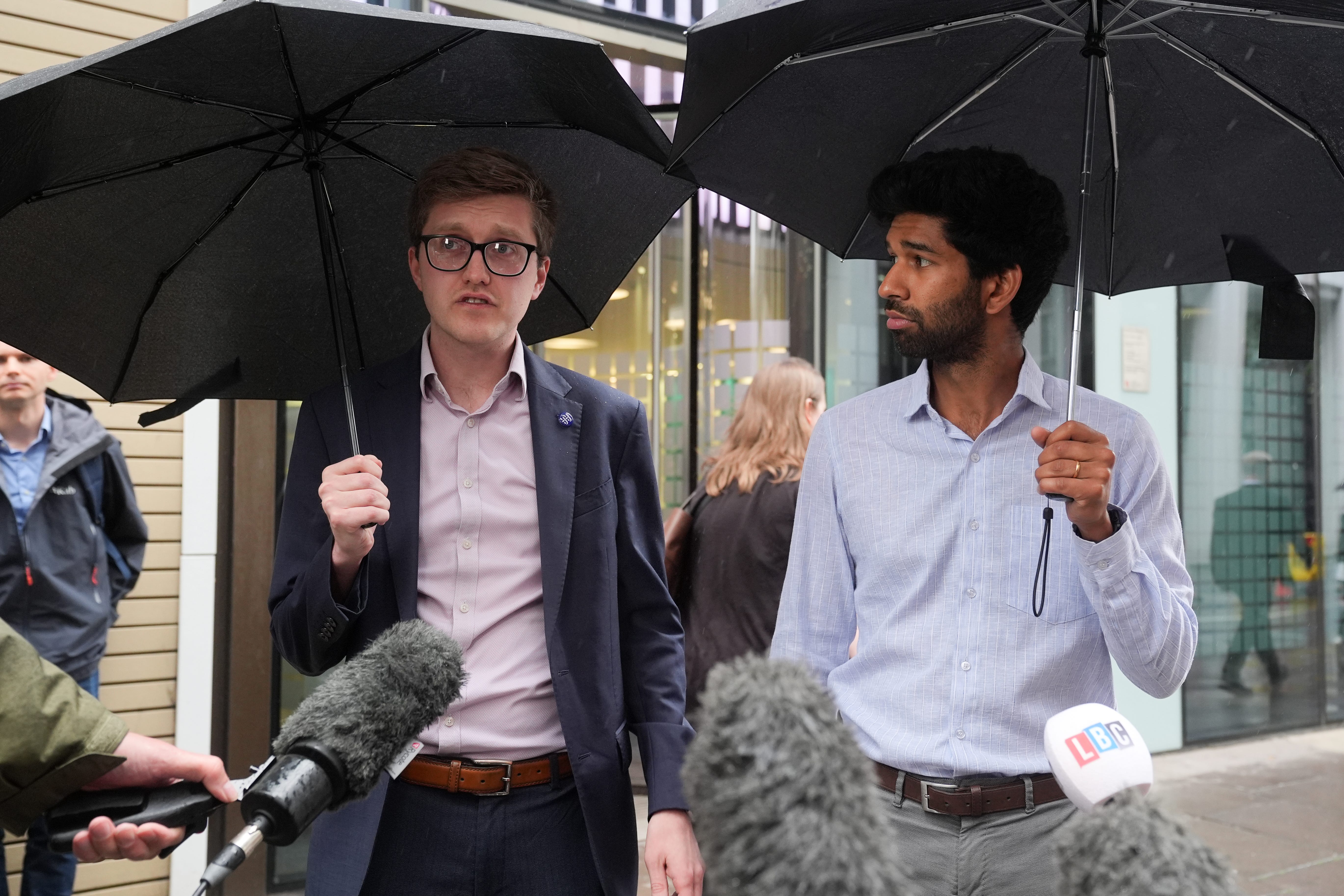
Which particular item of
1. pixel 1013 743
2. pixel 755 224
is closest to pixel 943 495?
pixel 1013 743

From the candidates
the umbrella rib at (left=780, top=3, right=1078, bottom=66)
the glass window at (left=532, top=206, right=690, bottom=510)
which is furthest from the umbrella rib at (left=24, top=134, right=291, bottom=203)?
the glass window at (left=532, top=206, right=690, bottom=510)

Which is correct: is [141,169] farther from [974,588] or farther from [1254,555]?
[1254,555]

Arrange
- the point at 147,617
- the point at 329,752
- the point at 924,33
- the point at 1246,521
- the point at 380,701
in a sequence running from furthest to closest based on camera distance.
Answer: the point at 1246,521 < the point at 147,617 < the point at 924,33 < the point at 380,701 < the point at 329,752

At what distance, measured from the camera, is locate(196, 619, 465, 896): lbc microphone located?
1.54 metres

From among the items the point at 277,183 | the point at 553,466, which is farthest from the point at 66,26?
the point at 553,466

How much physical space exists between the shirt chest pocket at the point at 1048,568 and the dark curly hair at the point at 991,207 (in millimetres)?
490

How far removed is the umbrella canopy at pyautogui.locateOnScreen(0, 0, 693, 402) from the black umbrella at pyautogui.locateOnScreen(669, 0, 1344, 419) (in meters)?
0.28

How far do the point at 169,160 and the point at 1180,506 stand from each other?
8.43 m

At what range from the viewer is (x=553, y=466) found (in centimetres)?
251

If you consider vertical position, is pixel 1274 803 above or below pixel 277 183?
below

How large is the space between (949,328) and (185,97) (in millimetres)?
1682

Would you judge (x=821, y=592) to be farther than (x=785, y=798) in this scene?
Yes

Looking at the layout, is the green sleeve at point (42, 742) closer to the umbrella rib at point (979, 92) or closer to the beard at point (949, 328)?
the beard at point (949, 328)

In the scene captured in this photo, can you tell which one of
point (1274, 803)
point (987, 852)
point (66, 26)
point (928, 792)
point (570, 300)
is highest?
point (66, 26)
